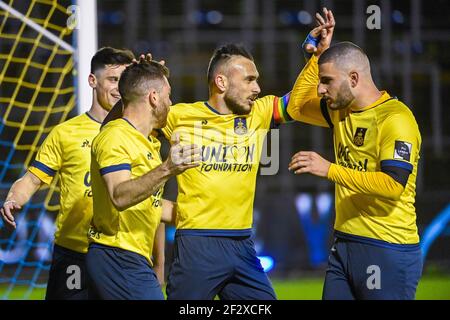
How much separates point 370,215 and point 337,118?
2.09 ft

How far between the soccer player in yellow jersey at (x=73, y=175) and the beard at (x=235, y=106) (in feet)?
2.62

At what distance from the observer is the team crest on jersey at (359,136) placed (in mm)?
5368

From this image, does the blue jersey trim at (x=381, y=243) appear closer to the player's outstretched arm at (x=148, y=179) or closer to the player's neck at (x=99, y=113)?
the player's outstretched arm at (x=148, y=179)

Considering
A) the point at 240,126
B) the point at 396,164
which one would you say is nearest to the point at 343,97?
the point at 396,164

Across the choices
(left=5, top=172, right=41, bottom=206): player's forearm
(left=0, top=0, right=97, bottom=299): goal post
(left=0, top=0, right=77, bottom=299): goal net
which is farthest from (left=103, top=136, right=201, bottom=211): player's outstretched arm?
(left=0, top=0, right=77, bottom=299): goal net

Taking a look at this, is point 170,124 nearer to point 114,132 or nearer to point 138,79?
point 138,79

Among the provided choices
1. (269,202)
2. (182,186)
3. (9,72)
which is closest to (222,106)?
(182,186)

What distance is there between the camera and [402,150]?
5.18 m

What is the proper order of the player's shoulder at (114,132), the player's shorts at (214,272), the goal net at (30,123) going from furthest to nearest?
the goal net at (30,123) → the player's shorts at (214,272) → the player's shoulder at (114,132)

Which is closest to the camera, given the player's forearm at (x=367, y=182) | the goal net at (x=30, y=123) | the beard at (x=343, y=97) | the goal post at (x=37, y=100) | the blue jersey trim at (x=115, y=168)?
the blue jersey trim at (x=115, y=168)

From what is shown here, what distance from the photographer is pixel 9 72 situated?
13.7 meters

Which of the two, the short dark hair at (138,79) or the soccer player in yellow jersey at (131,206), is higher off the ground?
the short dark hair at (138,79)

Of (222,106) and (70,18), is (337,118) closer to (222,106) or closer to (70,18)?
(222,106)

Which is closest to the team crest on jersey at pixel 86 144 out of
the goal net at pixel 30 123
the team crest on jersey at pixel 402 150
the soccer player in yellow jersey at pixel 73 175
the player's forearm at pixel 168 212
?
the soccer player in yellow jersey at pixel 73 175
